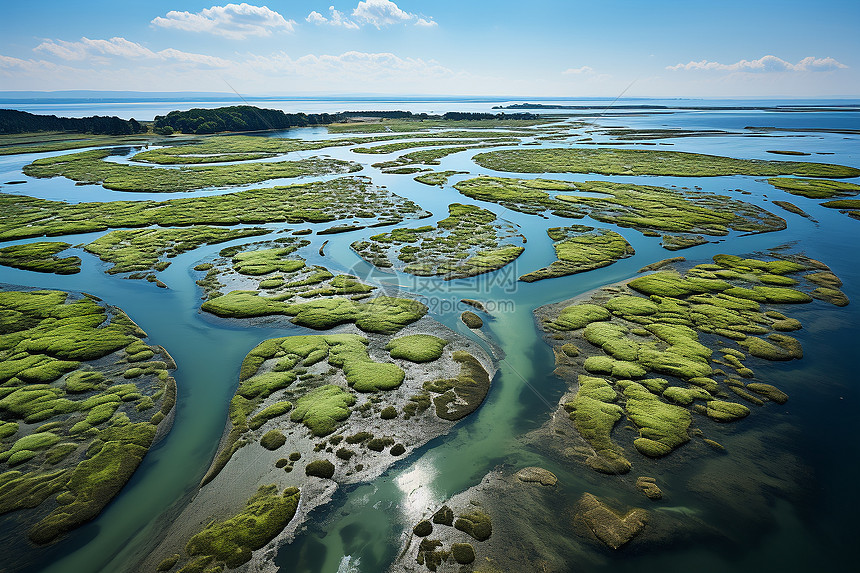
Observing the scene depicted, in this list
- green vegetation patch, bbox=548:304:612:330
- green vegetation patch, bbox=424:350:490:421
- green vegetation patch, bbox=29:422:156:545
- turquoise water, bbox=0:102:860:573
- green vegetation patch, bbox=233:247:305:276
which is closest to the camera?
turquoise water, bbox=0:102:860:573

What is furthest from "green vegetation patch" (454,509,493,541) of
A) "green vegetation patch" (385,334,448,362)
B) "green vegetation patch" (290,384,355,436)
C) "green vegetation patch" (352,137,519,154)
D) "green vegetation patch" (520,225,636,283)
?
"green vegetation patch" (352,137,519,154)

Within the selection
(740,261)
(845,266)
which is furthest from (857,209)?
(740,261)

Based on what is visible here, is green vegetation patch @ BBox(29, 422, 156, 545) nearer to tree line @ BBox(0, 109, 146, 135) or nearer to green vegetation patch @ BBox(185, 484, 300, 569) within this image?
green vegetation patch @ BBox(185, 484, 300, 569)

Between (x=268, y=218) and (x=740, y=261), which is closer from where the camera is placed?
(x=740, y=261)

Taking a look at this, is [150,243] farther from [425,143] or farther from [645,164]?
[425,143]

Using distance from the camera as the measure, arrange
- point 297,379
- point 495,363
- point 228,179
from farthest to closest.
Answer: point 228,179, point 495,363, point 297,379

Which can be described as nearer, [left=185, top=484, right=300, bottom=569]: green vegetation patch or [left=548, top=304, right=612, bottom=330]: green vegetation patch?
[left=185, top=484, right=300, bottom=569]: green vegetation patch

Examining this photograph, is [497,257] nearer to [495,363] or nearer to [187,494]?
[495,363]
